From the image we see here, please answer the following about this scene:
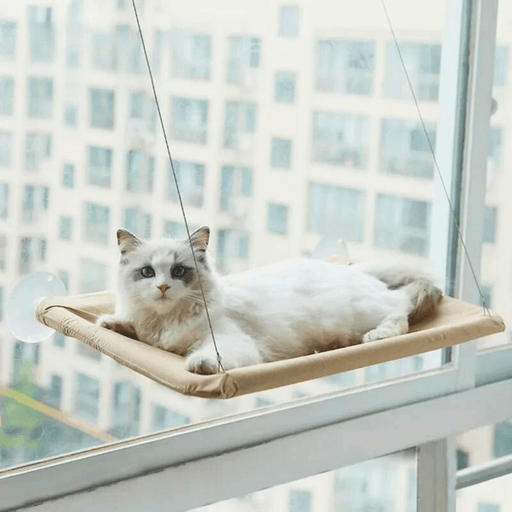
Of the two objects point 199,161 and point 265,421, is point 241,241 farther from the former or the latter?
point 265,421

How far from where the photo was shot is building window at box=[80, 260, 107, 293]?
5.20 feet

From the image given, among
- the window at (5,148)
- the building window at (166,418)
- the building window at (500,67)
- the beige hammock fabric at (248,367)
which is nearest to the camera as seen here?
the beige hammock fabric at (248,367)

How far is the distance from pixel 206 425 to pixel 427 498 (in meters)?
0.68

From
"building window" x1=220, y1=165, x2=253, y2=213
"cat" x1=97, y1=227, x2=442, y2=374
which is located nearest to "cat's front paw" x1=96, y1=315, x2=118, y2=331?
"cat" x1=97, y1=227, x2=442, y2=374

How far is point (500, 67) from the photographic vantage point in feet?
7.18

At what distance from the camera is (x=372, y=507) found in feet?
6.74

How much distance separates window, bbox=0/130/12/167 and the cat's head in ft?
1.36

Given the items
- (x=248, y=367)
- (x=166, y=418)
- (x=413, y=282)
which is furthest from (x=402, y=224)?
(x=248, y=367)

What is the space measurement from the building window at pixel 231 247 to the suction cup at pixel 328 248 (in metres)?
0.16

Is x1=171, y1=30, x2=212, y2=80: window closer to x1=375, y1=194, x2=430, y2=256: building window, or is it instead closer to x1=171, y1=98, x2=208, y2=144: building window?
x1=171, y1=98, x2=208, y2=144: building window

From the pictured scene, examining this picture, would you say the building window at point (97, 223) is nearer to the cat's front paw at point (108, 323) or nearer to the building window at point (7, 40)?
the building window at point (7, 40)

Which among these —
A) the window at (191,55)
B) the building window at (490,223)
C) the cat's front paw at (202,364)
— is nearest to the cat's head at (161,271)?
the cat's front paw at (202,364)

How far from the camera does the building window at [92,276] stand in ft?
5.20

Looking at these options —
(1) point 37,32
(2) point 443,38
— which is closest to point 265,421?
(1) point 37,32
